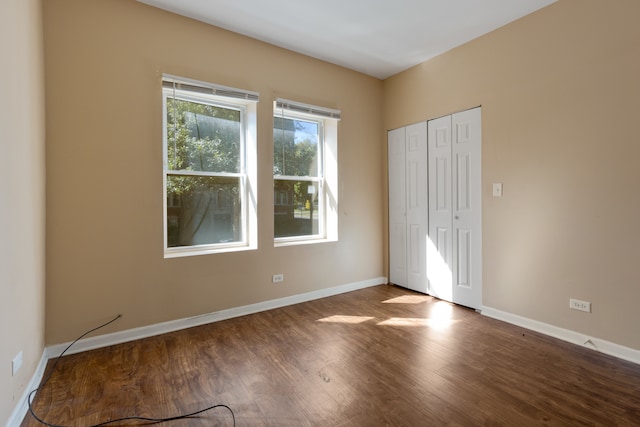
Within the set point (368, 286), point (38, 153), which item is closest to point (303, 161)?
point (368, 286)

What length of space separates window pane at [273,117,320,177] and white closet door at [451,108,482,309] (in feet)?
5.53

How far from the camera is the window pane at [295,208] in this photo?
146 inches

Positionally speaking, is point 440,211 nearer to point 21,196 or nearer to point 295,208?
point 295,208

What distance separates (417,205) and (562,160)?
1601mm

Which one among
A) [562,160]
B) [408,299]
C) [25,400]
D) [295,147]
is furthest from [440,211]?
[25,400]

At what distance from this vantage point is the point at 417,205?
4.00 m

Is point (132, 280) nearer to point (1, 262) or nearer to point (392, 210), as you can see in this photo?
point (1, 262)

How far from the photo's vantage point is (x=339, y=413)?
5.83 feet

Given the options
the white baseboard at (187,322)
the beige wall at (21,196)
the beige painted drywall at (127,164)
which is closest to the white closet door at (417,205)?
the white baseboard at (187,322)

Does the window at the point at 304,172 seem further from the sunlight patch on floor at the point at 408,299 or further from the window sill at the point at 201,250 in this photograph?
the sunlight patch on floor at the point at 408,299

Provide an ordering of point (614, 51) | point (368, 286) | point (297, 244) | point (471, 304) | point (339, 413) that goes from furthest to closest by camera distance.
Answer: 1. point (368, 286)
2. point (297, 244)
3. point (471, 304)
4. point (614, 51)
5. point (339, 413)

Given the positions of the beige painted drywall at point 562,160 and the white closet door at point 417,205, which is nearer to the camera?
the beige painted drywall at point 562,160

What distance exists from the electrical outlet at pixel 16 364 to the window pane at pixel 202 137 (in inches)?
69.9

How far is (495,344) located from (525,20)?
298 cm
